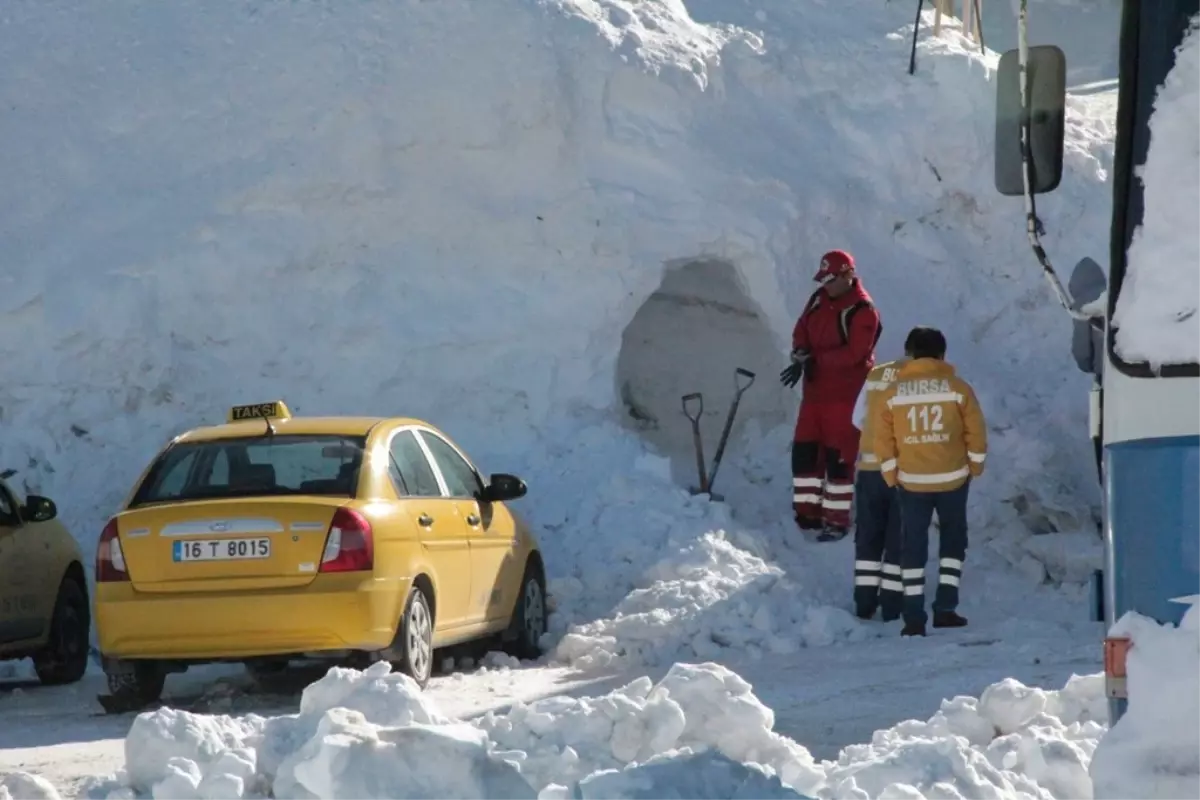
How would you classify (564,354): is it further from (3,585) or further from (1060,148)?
(1060,148)

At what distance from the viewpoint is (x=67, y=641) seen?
12273 mm

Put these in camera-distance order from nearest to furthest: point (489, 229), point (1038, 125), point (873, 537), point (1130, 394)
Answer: point (1130, 394)
point (1038, 125)
point (873, 537)
point (489, 229)

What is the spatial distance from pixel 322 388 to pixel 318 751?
10649 mm

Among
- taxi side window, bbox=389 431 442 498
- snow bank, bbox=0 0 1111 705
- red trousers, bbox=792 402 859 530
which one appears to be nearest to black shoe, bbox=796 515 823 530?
red trousers, bbox=792 402 859 530

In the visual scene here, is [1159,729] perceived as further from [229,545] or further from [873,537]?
[873,537]

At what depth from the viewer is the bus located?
4637 millimetres

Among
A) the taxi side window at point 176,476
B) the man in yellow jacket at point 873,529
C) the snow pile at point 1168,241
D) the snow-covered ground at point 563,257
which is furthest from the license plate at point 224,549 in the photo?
the snow pile at point 1168,241

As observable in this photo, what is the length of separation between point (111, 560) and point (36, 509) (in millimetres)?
2228

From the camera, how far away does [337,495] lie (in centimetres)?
1031

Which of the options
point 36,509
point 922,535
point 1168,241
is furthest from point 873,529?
point 1168,241

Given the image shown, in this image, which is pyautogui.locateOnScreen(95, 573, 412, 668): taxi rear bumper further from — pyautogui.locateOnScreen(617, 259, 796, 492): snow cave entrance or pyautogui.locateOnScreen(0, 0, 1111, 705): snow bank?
pyautogui.locateOnScreen(617, 259, 796, 492): snow cave entrance

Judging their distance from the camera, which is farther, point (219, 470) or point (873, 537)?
point (873, 537)

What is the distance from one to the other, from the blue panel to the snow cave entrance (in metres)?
13.2

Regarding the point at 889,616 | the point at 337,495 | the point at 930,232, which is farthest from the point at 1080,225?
the point at 337,495
